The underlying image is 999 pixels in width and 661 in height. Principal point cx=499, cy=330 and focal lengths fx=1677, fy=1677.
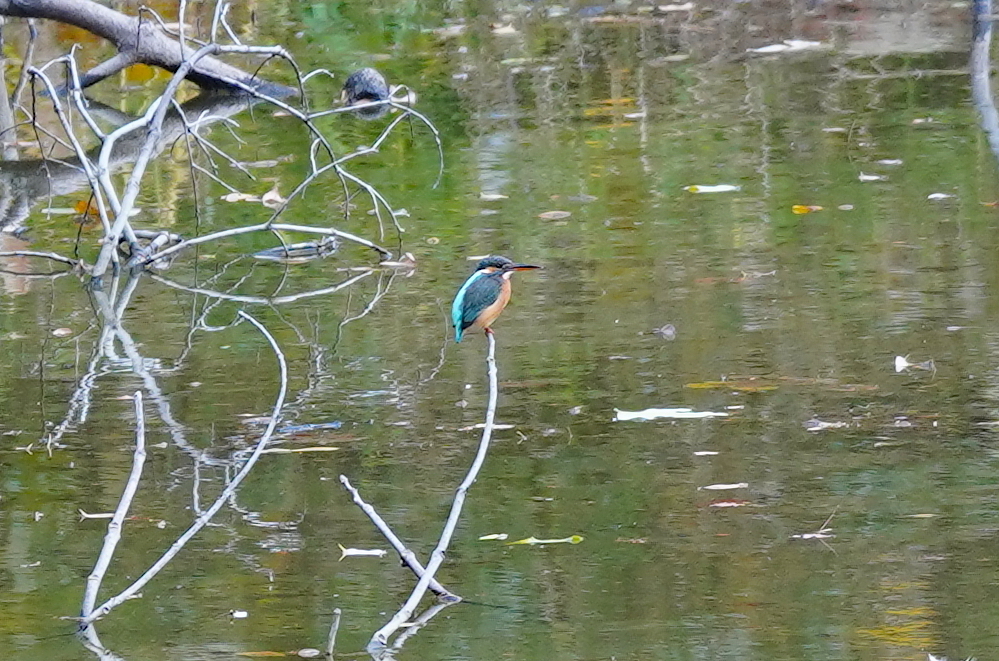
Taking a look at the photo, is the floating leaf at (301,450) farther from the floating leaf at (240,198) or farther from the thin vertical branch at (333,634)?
the floating leaf at (240,198)

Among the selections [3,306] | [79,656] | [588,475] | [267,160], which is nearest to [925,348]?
[588,475]

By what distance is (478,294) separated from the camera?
523cm

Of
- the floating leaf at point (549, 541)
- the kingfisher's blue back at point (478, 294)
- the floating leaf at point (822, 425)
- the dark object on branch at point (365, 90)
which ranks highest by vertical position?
the dark object on branch at point (365, 90)

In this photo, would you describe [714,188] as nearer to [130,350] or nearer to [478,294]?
[478,294]

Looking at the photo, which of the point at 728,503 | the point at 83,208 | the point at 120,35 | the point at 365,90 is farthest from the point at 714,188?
the point at 120,35

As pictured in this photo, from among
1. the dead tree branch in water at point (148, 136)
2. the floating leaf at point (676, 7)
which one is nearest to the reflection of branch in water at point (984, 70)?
the floating leaf at point (676, 7)

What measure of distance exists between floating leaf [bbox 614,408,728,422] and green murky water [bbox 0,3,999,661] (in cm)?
4

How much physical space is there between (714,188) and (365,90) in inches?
143

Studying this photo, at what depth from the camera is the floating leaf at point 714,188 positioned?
7.68 m

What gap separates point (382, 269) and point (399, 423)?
1952 mm

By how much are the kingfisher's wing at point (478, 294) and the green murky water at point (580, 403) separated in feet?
0.79

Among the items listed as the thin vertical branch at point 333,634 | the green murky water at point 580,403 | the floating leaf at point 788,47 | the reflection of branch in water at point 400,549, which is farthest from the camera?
the floating leaf at point 788,47

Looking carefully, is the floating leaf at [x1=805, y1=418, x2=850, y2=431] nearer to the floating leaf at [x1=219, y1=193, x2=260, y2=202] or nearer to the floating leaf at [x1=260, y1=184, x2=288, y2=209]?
the floating leaf at [x1=260, y1=184, x2=288, y2=209]

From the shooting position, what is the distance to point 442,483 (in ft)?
14.6
